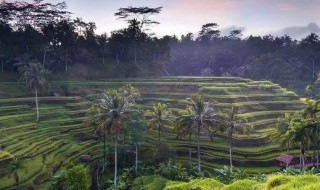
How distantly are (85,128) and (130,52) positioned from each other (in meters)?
53.1

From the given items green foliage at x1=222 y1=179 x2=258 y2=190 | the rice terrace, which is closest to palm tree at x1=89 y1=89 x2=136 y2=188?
the rice terrace

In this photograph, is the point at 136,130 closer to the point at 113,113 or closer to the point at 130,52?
the point at 113,113

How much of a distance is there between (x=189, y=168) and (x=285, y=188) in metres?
45.8

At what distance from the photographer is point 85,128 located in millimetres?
68938

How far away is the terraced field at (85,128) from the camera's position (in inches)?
2210

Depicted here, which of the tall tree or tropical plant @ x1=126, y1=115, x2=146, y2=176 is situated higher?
the tall tree

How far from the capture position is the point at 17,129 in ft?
210

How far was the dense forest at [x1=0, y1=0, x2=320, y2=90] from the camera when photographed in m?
103

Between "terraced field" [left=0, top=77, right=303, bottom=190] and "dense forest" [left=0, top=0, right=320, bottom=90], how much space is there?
14.8 metres

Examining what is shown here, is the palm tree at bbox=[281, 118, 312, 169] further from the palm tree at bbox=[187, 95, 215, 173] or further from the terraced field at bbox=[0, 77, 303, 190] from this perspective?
the palm tree at bbox=[187, 95, 215, 173]

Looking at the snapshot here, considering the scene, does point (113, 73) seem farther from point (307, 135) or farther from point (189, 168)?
point (307, 135)

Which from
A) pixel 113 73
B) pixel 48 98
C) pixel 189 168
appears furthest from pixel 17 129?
pixel 113 73

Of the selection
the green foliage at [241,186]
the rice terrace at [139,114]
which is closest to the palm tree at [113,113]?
the rice terrace at [139,114]

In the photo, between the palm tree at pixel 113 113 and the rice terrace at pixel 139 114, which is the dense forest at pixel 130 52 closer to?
the rice terrace at pixel 139 114
